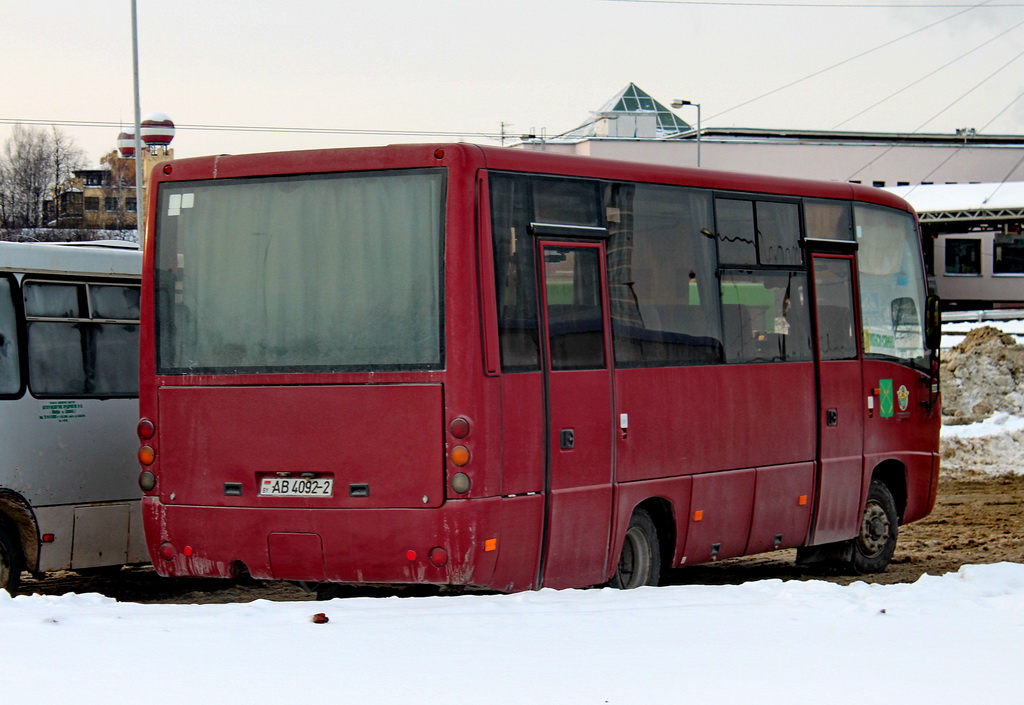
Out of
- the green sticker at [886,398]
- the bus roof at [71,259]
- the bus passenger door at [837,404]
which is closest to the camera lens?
the bus roof at [71,259]

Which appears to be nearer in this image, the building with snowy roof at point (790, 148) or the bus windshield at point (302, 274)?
the bus windshield at point (302, 274)

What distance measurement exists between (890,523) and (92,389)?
738 cm

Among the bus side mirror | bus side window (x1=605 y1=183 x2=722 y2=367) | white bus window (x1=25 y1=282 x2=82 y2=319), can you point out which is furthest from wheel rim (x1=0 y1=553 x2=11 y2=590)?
the bus side mirror

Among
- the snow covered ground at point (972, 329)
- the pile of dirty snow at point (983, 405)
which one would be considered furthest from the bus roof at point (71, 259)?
the snow covered ground at point (972, 329)

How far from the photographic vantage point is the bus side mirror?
43.8ft

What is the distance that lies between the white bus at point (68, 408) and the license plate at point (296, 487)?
2.48 meters

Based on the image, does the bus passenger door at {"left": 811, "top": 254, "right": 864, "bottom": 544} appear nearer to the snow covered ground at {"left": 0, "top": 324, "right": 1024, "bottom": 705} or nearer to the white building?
the snow covered ground at {"left": 0, "top": 324, "right": 1024, "bottom": 705}

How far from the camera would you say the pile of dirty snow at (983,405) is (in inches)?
995

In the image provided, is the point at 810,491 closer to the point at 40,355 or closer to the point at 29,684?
the point at 40,355

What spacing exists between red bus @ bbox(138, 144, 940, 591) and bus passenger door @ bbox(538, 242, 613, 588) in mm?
19

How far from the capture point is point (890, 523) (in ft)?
44.4

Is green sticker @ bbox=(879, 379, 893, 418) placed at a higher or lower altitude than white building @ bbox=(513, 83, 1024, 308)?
lower

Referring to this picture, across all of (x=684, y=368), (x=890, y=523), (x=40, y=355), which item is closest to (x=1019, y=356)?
(x=890, y=523)

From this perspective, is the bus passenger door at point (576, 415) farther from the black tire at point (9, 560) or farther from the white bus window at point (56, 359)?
the white bus window at point (56, 359)
